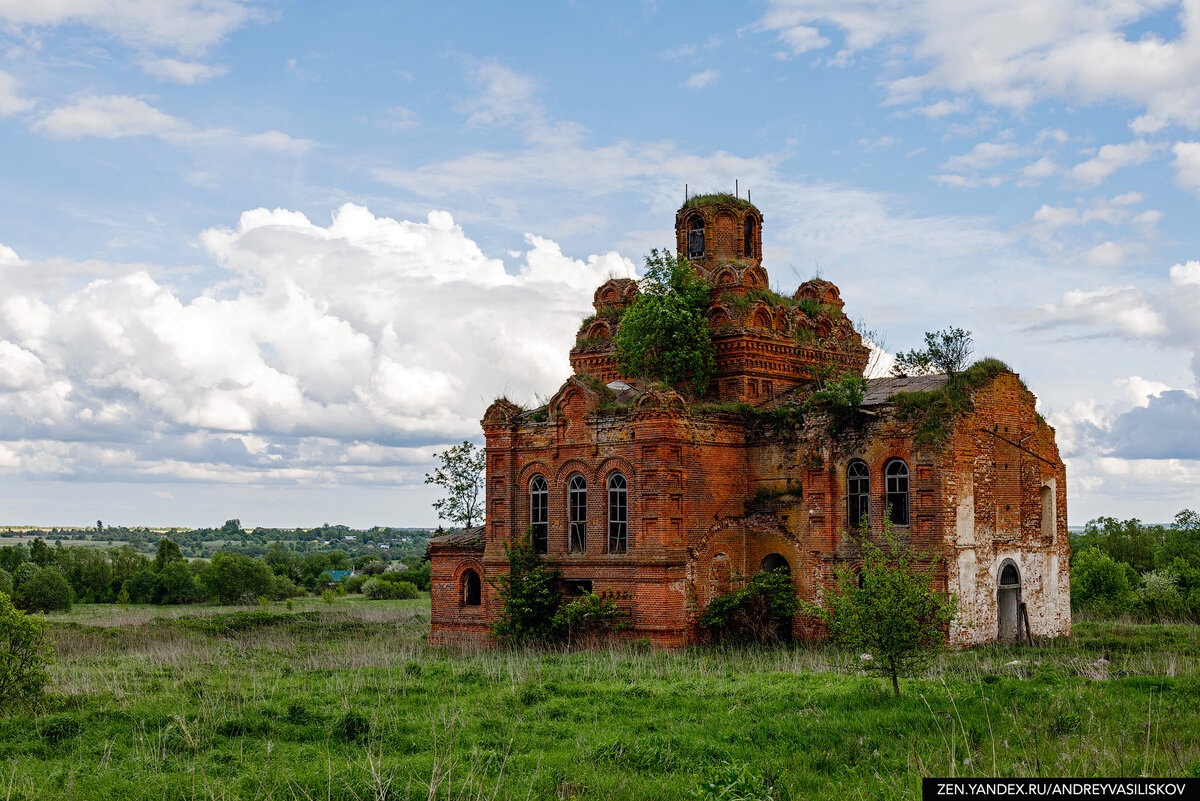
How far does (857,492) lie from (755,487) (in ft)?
10.3

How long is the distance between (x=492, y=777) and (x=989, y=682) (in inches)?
368

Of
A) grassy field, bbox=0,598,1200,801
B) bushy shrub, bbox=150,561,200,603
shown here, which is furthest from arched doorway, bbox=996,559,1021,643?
bushy shrub, bbox=150,561,200,603

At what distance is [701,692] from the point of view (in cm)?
1742

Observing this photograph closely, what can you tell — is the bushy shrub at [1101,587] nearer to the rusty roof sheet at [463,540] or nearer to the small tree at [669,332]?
the small tree at [669,332]

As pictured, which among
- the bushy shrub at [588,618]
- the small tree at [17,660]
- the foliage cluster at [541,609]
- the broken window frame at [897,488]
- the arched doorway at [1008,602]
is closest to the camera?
the small tree at [17,660]

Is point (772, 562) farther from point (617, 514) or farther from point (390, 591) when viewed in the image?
point (390, 591)

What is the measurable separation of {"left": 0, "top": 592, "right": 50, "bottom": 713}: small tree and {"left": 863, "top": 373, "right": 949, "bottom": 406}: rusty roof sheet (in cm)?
1799

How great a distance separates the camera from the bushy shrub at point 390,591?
55.9 metres

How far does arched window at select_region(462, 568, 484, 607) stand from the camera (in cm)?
2997

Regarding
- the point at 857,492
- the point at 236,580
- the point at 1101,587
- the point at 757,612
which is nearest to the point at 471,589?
the point at 757,612

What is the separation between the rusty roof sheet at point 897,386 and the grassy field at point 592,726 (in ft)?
20.2

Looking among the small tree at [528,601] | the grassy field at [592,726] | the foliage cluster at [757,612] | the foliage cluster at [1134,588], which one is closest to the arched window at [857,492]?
the foliage cluster at [757,612]

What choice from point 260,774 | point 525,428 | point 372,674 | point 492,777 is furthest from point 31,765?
point 525,428

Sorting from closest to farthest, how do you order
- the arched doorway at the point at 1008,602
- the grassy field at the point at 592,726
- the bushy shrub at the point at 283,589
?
1. the grassy field at the point at 592,726
2. the arched doorway at the point at 1008,602
3. the bushy shrub at the point at 283,589
